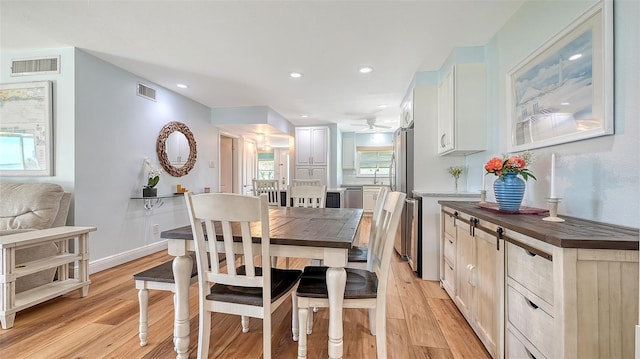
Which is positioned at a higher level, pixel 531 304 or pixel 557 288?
pixel 557 288

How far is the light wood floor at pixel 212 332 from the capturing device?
1.65m

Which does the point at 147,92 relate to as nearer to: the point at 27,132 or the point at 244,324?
the point at 27,132

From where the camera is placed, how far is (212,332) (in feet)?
6.15

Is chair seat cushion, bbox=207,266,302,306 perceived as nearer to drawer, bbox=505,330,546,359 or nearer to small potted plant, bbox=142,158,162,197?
drawer, bbox=505,330,546,359

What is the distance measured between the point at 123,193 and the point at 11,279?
1.53 m

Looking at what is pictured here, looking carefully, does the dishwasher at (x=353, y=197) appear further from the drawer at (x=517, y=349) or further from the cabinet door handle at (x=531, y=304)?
the cabinet door handle at (x=531, y=304)

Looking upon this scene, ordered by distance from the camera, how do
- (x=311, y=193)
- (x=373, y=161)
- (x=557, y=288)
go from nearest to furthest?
(x=557, y=288)
(x=311, y=193)
(x=373, y=161)

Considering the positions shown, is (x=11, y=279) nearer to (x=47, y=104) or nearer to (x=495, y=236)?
(x=47, y=104)

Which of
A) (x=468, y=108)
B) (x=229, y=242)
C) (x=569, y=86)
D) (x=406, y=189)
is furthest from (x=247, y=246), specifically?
(x=406, y=189)

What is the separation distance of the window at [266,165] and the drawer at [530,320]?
7.69 meters

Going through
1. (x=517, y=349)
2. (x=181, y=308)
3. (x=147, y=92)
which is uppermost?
(x=147, y=92)

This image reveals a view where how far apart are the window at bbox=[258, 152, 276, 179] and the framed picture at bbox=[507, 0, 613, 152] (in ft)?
23.7

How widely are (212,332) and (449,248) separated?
6.41 ft

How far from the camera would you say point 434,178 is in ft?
10.9
